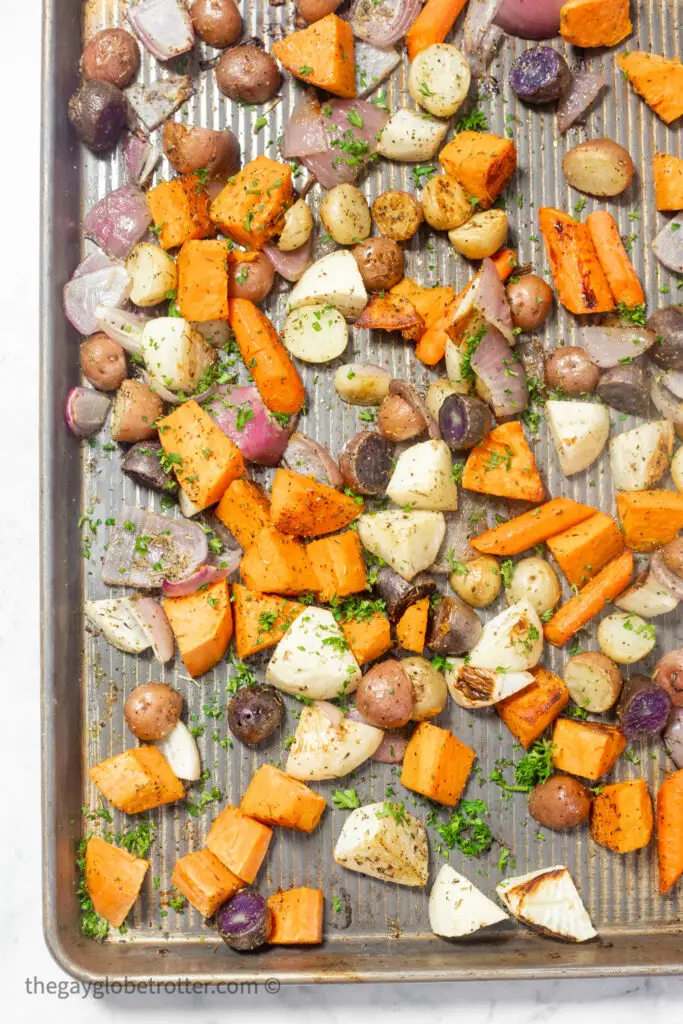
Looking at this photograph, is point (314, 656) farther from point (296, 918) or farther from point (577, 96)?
point (577, 96)

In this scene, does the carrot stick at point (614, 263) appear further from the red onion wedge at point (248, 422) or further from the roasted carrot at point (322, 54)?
the red onion wedge at point (248, 422)

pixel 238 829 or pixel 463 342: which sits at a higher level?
pixel 463 342

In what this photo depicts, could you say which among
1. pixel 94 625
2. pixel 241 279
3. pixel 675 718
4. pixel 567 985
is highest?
pixel 241 279

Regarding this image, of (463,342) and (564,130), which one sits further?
(564,130)

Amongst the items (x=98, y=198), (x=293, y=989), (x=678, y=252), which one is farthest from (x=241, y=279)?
(x=293, y=989)

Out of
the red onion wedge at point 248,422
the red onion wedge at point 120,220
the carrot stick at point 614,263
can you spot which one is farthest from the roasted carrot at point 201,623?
the carrot stick at point 614,263

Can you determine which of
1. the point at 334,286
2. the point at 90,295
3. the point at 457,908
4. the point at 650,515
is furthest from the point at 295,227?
the point at 457,908

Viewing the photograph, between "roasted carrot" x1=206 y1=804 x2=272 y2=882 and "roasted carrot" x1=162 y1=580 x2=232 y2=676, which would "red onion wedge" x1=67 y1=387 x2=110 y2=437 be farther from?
"roasted carrot" x1=206 y1=804 x2=272 y2=882

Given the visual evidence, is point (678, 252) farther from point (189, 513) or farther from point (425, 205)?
point (189, 513)
